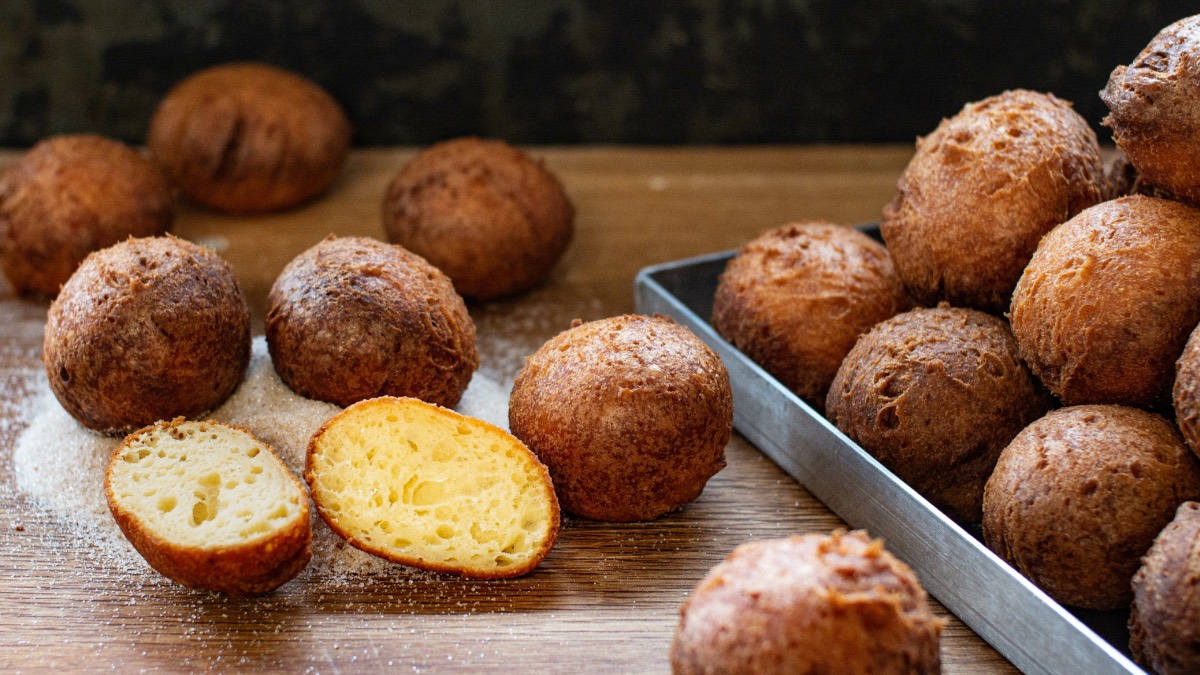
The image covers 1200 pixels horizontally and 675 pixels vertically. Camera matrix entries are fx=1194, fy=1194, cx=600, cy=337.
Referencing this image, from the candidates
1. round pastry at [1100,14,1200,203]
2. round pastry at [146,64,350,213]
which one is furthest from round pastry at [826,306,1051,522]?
round pastry at [146,64,350,213]

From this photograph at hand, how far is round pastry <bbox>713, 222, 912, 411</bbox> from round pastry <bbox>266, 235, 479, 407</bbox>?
0.53m

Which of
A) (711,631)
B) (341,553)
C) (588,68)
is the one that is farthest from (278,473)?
(588,68)

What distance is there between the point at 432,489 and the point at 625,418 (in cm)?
32

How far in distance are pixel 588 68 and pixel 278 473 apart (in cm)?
205

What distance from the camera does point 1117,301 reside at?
5.57 ft

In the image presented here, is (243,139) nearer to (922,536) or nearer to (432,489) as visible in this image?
(432,489)

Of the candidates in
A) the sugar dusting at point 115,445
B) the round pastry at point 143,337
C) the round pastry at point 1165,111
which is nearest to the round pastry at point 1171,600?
the round pastry at point 1165,111

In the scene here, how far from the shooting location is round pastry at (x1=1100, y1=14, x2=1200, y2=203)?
5.66 feet

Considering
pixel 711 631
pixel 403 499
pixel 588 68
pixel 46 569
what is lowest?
pixel 46 569

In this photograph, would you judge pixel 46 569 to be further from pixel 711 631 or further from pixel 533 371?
pixel 711 631

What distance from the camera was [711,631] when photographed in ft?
4.55

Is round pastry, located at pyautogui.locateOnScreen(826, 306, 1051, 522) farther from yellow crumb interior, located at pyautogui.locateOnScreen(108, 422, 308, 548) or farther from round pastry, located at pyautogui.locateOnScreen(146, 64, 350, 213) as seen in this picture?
round pastry, located at pyautogui.locateOnScreen(146, 64, 350, 213)

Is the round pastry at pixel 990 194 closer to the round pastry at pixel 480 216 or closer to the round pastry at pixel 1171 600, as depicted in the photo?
the round pastry at pixel 1171 600

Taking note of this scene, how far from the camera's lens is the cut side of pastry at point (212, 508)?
171 centimetres
